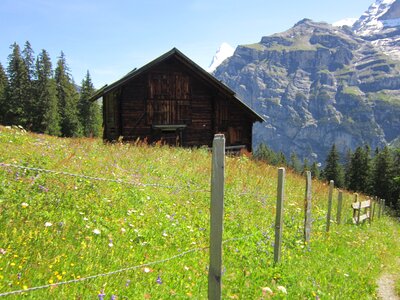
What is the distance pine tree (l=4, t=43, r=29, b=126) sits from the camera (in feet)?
190

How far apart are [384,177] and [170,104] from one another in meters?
53.4

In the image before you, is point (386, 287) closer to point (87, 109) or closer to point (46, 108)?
point (46, 108)

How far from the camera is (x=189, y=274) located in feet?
17.1

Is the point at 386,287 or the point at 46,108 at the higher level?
the point at 46,108

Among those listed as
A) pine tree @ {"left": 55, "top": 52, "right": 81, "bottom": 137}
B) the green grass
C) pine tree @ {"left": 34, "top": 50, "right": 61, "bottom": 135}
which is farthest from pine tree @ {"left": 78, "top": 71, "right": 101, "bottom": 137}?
the green grass

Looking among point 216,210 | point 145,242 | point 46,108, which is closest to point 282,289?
point 145,242

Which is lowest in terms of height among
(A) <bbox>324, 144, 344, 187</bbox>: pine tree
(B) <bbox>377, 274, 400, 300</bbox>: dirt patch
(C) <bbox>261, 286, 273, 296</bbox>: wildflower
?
(A) <bbox>324, 144, 344, 187</bbox>: pine tree

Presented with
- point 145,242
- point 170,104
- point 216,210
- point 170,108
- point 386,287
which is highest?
point 170,104

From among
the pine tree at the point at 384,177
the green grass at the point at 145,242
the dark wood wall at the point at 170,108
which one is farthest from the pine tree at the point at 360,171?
the green grass at the point at 145,242

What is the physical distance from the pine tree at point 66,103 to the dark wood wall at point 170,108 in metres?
42.7

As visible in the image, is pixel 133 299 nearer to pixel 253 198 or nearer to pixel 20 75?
pixel 253 198

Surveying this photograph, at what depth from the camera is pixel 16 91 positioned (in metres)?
57.9

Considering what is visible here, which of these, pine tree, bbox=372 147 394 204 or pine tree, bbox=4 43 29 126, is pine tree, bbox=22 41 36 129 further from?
pine tree, bbox=372 147 394 204

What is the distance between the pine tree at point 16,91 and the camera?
190 ft
